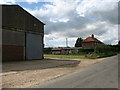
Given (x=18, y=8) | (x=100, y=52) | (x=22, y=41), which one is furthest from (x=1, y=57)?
(x=100, y=52)

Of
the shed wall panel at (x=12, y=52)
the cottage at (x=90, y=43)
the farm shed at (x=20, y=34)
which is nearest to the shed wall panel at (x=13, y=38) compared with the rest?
the farm shed at (x=20, y=34)

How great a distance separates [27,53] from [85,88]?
63.3 feet

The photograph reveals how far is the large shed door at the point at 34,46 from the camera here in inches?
946

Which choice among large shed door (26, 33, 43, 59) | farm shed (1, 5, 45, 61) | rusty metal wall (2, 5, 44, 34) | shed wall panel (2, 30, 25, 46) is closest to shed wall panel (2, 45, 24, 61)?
farm shed (1, 5, 45, 61)

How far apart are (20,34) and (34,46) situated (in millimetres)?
4071

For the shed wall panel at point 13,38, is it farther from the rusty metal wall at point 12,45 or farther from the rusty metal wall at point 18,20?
the rusty metal wall at point 18,20

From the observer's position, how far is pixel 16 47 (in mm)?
21688

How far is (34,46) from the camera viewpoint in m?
25.3

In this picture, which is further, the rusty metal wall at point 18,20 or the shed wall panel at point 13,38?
the rusty metal wall at point 18,20

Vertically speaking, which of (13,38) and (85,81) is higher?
(13,38)

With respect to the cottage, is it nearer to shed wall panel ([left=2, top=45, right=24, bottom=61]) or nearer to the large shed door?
the large shed door

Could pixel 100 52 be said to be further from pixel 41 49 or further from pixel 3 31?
pixel 3 31

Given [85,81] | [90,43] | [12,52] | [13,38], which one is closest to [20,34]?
[13,38]

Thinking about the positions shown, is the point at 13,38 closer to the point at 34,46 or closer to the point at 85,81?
the point at 34,46
